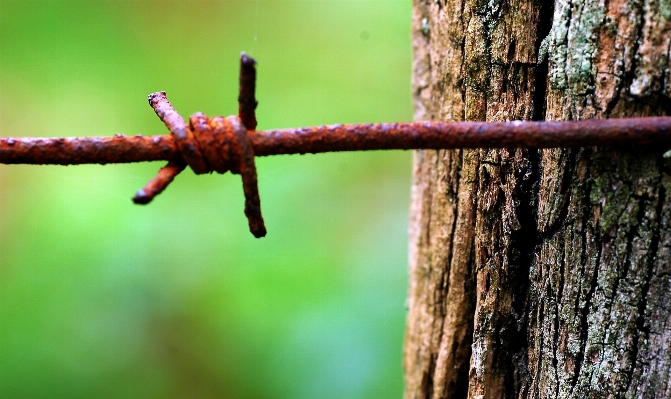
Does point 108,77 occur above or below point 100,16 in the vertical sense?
below

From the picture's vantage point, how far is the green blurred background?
242 cm

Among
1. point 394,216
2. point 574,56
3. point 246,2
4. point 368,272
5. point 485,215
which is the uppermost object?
point 246,2

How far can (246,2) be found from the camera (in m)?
3.79

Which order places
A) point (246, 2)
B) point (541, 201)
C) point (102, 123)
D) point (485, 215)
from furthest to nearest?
1. point (246, 2)
2. point (102, 123)
3. point (485, 215)
4. point (541, 201)

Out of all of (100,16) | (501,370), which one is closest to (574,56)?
(501,370)

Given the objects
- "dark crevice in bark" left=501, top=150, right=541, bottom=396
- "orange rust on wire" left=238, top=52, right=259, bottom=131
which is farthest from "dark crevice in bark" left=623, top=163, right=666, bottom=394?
"orange rust on wire" left=238, top=52, right=259, bottom=131

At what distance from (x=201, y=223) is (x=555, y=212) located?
230 centimetres

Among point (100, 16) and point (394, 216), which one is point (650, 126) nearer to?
point (394, 216)

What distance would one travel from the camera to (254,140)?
0.69 meters

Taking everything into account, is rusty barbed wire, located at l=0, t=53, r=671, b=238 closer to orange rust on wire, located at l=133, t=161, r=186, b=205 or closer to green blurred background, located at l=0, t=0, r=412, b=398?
orange rust on wire, located at l=133, t=161, r=186, b=205

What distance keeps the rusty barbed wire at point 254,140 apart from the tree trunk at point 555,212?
0.08m

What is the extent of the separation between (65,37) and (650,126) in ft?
11.7

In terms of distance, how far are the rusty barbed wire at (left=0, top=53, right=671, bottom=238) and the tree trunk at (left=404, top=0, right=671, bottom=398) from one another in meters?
0.08

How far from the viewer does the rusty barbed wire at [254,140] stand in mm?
658
